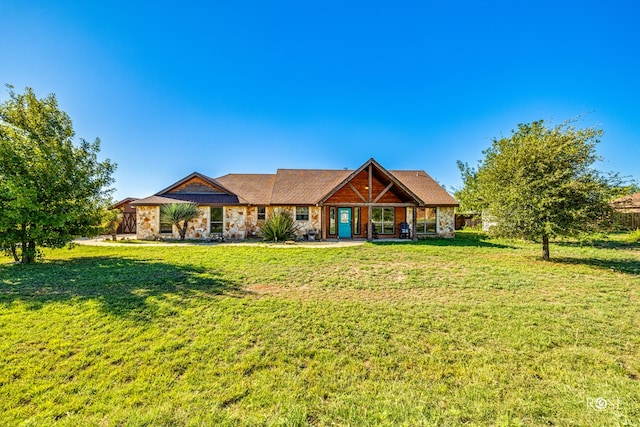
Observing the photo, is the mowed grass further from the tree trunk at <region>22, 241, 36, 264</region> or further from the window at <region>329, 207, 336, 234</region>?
the window at <region>329, 207, 336, 234</region>

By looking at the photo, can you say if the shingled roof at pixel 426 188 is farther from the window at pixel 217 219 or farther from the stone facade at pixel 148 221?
the stone facade at pixel 148 221

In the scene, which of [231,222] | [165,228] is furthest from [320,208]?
[165,228]

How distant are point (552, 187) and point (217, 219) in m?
17.5

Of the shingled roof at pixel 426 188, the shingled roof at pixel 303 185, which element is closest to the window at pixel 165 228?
the shingled roof at pixel 303 185

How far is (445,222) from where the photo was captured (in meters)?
18.9

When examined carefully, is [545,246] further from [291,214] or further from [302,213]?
[291,214]

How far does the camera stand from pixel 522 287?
22.7 feet

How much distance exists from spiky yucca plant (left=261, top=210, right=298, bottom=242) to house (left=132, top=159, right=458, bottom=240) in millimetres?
1305

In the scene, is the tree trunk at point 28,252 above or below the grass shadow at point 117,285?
above

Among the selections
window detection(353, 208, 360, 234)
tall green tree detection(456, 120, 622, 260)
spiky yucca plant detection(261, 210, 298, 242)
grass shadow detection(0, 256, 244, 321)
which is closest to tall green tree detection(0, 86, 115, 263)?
grass shadow detection(0, 256, 244, 321)

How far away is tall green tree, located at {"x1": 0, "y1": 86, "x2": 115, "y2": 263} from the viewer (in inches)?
350

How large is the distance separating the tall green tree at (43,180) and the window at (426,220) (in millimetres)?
17987

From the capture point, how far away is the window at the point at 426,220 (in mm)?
18922

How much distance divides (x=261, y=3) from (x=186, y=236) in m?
13.6
